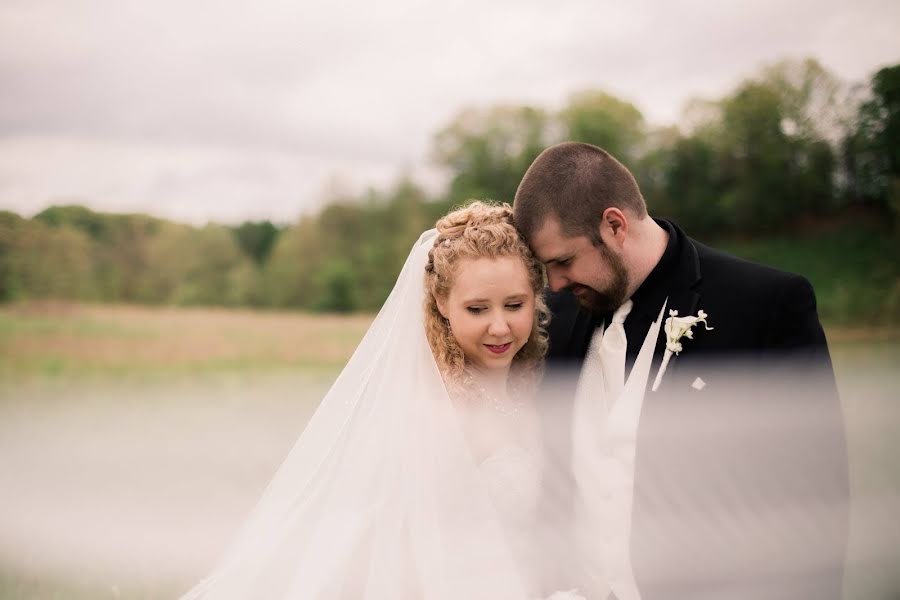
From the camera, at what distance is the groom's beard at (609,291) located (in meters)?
3.54

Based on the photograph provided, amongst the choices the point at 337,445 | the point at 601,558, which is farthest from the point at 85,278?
the point at 601,558

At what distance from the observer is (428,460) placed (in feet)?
10.5

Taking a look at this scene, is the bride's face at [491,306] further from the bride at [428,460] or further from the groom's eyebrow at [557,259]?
the groom's eyebrow at [557,259]

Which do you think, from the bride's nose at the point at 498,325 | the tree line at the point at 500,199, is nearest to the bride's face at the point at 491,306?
the bride's nose at the point at 498,325

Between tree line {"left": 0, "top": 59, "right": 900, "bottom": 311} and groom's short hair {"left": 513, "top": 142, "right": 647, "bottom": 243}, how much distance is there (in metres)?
13.6

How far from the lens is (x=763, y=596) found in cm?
314

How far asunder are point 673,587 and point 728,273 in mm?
1602

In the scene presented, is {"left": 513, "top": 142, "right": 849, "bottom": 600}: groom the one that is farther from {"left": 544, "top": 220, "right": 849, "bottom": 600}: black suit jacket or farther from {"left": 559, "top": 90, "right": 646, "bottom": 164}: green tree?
{"left": 559, "top": 90, "right": 646, "bottom": 164}: green tree

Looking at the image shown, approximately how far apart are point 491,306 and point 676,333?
0.94m

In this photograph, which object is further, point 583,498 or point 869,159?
point 869,159

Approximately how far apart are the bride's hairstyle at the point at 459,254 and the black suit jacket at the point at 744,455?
0.89 meters

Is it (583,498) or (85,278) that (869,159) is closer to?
(583,498)

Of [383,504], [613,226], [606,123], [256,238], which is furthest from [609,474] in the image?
[606,123]

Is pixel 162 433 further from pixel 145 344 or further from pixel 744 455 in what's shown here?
pixel 744 455
